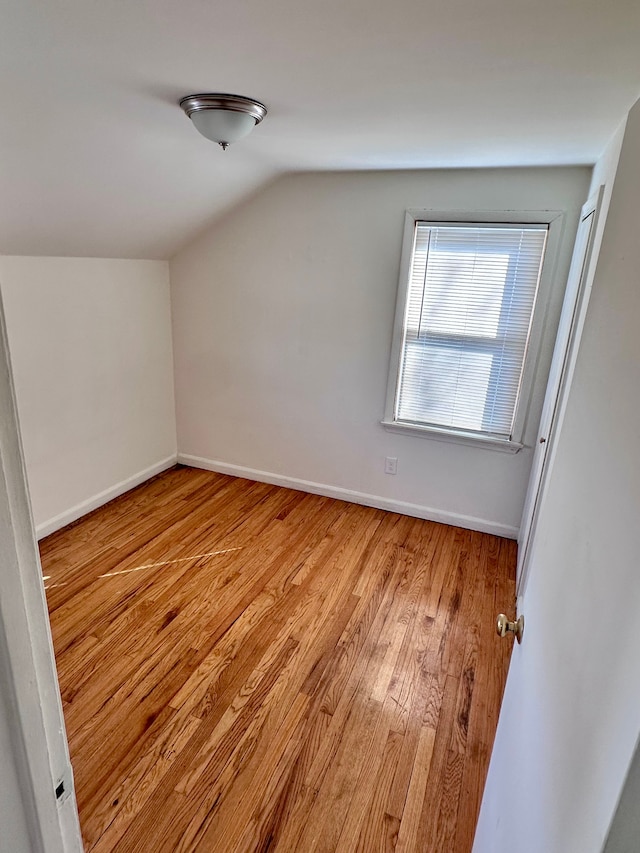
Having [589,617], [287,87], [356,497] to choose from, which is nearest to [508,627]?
[589,617]

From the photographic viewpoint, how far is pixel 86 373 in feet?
9.43

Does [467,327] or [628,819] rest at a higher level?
[467,327]

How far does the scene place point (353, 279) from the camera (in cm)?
292

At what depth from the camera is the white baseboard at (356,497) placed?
3.04 m

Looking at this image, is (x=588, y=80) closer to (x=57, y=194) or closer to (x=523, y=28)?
(x=523, y=28)

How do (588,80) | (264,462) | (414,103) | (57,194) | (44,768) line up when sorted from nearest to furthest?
1. (44,768)
2. (588,80)
3. (414,103)
4. (57,194)
5. (264,462)

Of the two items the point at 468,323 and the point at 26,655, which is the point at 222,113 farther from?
the point at 468,323

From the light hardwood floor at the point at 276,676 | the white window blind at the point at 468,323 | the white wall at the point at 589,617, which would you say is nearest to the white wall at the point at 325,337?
the white window blind at the point at 468,323

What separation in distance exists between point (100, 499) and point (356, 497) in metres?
1.74

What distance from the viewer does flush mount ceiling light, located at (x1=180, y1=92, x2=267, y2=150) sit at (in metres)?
1.49

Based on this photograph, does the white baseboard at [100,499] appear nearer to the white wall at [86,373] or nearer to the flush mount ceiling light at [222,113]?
the white wall at [86,373]

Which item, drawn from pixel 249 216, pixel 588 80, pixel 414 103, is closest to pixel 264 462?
pixel 249 216

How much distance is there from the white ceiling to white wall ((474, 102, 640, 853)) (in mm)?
392

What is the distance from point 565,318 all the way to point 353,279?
1244mm
